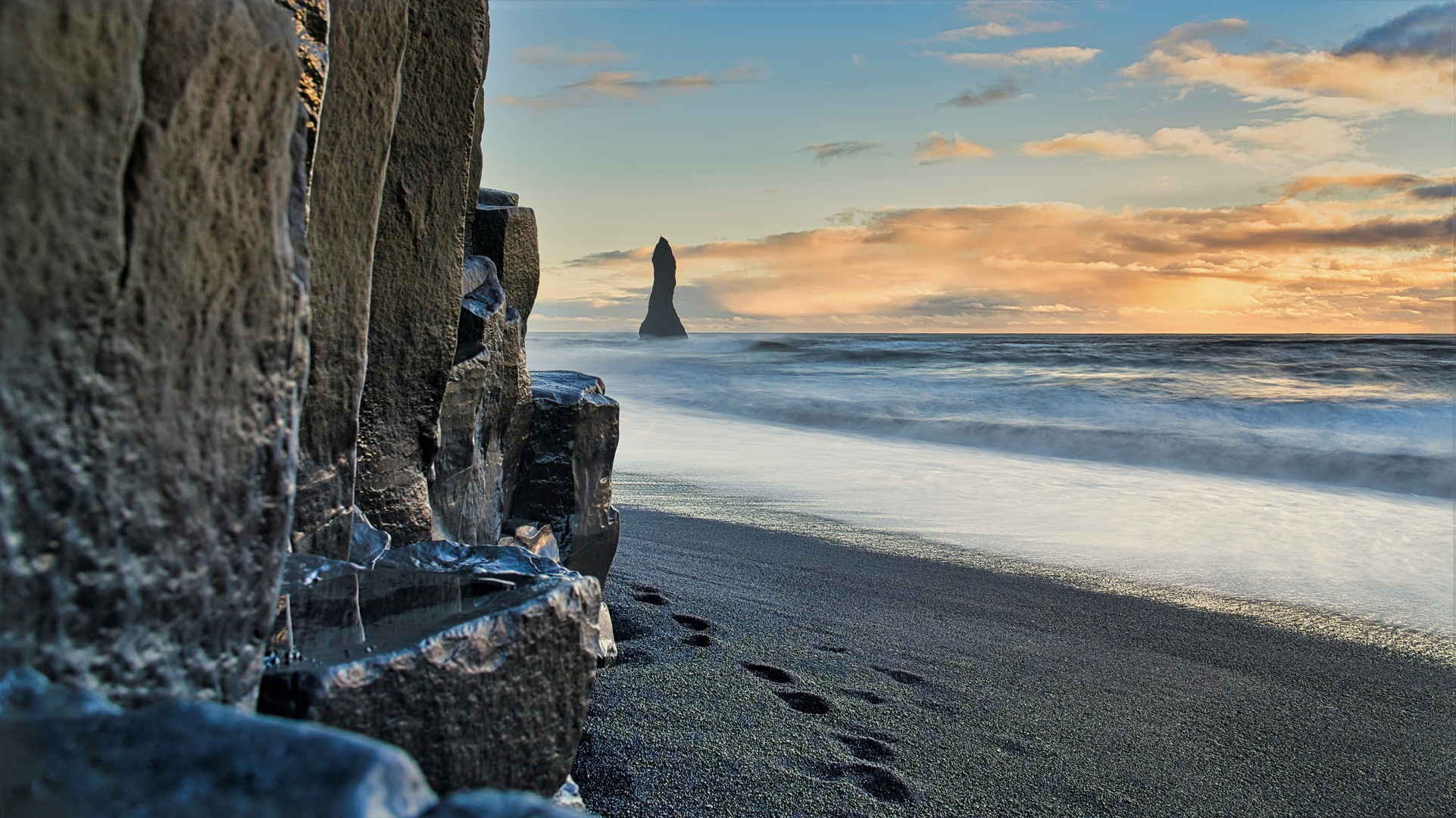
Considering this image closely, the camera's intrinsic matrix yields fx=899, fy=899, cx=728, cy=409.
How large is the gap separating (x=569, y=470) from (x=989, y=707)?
1.44 meters

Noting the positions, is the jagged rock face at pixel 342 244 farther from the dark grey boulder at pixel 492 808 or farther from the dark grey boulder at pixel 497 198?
the dark grey boulder at pixel 497 198

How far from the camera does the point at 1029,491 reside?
618cm

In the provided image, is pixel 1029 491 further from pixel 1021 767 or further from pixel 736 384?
pixel 736 384

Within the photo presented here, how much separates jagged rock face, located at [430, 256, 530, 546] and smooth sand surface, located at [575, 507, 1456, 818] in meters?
0.56

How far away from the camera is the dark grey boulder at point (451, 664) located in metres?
1.06

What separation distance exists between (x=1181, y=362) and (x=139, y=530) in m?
21.4

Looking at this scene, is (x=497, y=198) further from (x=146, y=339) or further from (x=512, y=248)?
(x=146, y=339)

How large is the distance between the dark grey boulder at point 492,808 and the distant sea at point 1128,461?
12.0 ft

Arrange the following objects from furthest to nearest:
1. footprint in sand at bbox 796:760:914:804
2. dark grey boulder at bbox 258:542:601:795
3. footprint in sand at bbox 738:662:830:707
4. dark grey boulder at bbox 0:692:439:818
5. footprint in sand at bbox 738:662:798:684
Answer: footprint in sand at bbox 738:662:798:684
footprint in sand at bbox 738:662:830:707
footprint in sand at bbox 796:760:914:804
dark grey boulder at bbox 258:542:601:795
dark grey boulder at bbox 0:692:439:818

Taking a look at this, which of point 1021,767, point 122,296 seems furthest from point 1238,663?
point 122,296

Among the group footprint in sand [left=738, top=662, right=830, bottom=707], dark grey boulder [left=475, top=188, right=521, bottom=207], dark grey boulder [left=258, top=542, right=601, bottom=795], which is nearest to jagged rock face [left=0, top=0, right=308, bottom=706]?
dark grey boulder [left=258, top=542, right=601, bottom=795]

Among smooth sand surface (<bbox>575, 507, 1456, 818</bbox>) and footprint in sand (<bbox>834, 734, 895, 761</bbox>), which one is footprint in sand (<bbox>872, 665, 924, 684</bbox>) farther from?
footprint in sand (<bbox>834, 734, 895, 761</bbox>)

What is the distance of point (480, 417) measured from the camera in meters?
2.42

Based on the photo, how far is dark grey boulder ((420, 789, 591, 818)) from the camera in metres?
0.73
